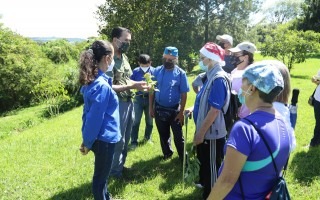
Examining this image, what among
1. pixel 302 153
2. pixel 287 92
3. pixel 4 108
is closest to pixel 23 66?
pixel 4 108

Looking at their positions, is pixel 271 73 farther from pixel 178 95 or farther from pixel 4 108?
pixel 4 108

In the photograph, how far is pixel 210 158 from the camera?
3871mm

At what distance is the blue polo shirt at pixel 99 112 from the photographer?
10.5 ft

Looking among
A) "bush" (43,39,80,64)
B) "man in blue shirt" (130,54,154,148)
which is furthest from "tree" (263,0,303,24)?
"man in blue shirt" (130,54,154,148)

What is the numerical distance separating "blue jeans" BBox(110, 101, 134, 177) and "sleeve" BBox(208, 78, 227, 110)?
1.64 metres

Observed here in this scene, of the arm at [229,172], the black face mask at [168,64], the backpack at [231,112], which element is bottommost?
the backpack at [231,112]

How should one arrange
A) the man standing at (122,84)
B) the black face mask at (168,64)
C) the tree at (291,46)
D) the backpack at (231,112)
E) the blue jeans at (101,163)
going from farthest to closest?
the tree at (291,46) < the black face mask at (168,64) < the man standing at (122,84) < the backpack at (231,112) < the blue jeans at (101,163)

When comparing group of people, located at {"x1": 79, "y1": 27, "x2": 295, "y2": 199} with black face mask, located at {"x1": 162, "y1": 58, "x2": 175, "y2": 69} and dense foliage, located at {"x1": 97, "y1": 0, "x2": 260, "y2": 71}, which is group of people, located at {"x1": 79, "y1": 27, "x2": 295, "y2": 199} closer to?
black face mask, located at {"x1": 162, "y1": 58, "x2": 175, "y2": 69}

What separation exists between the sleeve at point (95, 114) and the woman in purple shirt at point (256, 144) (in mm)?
1591

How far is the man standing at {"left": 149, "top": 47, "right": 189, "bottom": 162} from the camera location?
5.27m

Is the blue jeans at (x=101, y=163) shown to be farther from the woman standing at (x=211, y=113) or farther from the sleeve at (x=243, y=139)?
the sleeve at (x=243, y=139)

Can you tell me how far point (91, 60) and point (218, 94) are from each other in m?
1.43

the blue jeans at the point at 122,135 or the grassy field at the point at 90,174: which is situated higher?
the blue jeans at the point at 122,135

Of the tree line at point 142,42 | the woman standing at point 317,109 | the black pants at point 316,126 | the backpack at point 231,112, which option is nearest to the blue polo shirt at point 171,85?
the backpack at point 231,112
